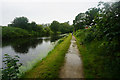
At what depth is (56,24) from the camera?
7781cm

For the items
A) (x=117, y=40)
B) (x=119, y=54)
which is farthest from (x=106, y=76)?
(x=117, y=40)

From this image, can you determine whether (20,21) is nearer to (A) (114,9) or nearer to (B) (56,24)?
(B) (56,24)

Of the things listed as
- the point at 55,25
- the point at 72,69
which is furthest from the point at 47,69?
the point at 55,25

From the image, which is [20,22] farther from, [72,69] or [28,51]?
[72,69]

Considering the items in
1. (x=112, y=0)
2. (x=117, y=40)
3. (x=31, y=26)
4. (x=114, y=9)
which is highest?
(x=31, y=26)

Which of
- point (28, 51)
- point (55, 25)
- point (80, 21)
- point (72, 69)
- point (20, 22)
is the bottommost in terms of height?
point (28, 51)

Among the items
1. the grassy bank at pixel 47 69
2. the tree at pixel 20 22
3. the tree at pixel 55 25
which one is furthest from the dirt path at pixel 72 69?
the tree at pixel 55 25

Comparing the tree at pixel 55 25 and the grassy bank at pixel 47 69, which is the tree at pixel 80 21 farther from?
the tree at pixel 55 25

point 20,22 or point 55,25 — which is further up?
point 55,25

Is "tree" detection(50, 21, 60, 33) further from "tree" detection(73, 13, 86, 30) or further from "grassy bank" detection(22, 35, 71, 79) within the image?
"grassy bank" detection(22, 35, 71, 79)

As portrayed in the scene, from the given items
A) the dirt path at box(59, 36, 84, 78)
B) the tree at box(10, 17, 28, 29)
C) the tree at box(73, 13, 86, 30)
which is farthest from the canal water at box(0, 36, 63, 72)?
the tree at box(10, 17, 28, 29)

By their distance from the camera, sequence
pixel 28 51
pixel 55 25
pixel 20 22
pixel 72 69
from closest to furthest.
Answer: pixel 72 69, pixel 28 51, pixel 20 22, pixel 55 25

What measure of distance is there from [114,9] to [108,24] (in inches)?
31.2

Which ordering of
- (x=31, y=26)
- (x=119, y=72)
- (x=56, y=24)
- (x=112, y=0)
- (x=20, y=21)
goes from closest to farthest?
1. (x=119, y=72)
2. (x=112, y=0)
3. (x=20, y=21)
4. (x=31, y=26)
5. (x=56, y=24)
